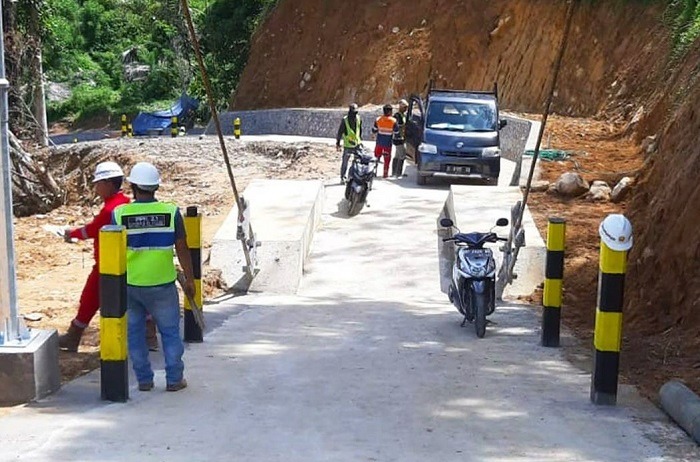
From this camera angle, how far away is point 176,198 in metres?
19.7

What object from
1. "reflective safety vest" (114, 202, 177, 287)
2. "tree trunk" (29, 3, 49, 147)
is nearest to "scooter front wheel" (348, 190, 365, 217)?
"reflective safety vest" (114, 202, 177, 287)

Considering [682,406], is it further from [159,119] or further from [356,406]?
[159,119]

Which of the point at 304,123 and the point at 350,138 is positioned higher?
the point at 350,138

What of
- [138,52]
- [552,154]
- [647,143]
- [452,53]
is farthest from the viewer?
[138,52]

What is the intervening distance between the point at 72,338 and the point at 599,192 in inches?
389

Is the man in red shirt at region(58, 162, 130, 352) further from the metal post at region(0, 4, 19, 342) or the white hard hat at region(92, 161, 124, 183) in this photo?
the metal post at region(0, 4, 19, 342)

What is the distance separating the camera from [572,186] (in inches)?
639

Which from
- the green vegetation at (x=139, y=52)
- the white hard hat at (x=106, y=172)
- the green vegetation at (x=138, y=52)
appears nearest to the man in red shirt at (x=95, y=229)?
the white hard hat at (x=106, y=172)

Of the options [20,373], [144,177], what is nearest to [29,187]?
[144,177]

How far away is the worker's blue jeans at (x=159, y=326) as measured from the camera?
6.52 meters

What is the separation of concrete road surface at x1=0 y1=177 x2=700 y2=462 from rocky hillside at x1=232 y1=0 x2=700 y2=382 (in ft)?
5.53

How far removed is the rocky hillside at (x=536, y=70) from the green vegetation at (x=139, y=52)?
269cm

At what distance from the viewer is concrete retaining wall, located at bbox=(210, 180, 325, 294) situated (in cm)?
1202

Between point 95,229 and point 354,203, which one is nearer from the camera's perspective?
point 95,229
